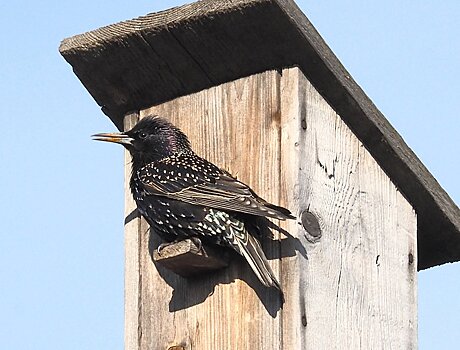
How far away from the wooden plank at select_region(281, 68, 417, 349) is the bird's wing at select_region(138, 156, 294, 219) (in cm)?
15

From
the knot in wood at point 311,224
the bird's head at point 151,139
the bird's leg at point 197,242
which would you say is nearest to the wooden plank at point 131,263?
the bird's head at point 151,139

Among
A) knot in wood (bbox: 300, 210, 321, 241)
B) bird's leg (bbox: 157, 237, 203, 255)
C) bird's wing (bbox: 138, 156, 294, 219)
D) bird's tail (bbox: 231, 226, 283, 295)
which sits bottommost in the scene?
bird's tail (bbox: 231, 226, 283, 295)

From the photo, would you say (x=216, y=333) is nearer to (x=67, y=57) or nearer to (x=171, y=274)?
(x=171, y=274)

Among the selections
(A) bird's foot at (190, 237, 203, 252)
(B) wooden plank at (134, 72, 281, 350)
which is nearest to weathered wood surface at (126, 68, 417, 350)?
(B) wooden plank at (134, 72, 281, 350)

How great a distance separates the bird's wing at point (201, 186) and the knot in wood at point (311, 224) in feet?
0.52

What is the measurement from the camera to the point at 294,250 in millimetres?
5180

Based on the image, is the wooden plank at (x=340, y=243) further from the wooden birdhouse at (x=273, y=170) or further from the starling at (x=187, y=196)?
the starling at (x=187, y=196)

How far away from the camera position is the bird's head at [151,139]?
5.56 m

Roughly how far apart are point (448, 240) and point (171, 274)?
1216 millimetres

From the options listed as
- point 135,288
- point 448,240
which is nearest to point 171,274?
point 135,288

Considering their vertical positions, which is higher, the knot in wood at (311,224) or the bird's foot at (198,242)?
the knot in wood at (311,224)

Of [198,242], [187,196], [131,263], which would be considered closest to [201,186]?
[187,196]

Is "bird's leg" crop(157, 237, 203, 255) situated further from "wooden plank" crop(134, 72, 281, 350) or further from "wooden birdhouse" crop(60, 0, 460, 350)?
"wooden plank" crop(134, 72, 281, 350)

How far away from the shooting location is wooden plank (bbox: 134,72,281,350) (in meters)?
5.19
